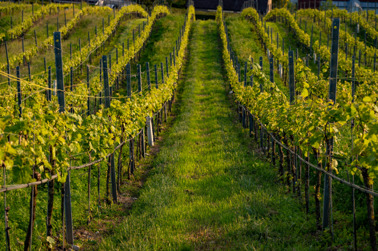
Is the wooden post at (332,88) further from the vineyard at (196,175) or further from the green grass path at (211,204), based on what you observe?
the green grass path at (211,204)

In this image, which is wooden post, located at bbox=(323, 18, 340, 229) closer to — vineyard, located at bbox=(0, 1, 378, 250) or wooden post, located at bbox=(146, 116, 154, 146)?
vineyard, located at bbox=(0, 1, 378, 250)

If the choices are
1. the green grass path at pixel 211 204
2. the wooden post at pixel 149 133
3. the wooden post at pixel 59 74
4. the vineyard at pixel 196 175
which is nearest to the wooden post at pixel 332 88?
the vineyard at pixel 196 175

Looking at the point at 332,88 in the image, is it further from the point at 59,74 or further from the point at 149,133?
the point at 149,133

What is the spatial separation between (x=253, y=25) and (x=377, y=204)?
106 ft

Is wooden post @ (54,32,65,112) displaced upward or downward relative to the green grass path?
upward

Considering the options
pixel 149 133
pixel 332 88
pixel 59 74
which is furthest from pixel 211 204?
pixel 149 133

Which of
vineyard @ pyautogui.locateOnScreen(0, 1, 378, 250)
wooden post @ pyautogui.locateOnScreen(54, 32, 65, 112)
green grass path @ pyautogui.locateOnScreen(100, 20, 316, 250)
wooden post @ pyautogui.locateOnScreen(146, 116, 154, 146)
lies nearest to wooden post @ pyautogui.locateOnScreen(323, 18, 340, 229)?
vineyard @ pyautogui.locateOnScreen(0, 1, 378, 250)

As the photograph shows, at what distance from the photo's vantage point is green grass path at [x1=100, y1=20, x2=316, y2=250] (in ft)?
16.8

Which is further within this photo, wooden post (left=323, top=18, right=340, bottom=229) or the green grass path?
wooden post (left=323, top=18, right=340, bottom=229)

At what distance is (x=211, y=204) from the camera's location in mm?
6320

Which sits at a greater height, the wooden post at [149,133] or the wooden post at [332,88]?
the wooden post at [332,88]

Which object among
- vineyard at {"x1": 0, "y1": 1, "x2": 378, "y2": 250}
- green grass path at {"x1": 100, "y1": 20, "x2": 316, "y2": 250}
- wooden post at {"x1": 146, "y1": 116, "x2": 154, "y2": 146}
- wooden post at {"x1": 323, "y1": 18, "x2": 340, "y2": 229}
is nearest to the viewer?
vineyard at {"x1": 0, "y1": 1, "x2": 378, "y2": 250}

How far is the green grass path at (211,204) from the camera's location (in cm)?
512

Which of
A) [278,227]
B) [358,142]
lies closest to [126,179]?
[278,227]
